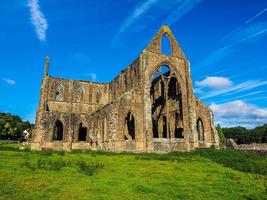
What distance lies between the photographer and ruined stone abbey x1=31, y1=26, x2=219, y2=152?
1081 inches

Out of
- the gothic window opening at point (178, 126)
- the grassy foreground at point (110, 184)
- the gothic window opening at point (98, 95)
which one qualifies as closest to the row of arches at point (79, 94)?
the gothic window opening at point (98, 95)

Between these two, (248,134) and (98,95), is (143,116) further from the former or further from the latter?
(248,134)

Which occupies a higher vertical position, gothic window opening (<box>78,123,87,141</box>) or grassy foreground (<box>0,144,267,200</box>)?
gothic window opening (<box>78,123,87,141</box>)

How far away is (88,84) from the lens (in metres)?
44.0

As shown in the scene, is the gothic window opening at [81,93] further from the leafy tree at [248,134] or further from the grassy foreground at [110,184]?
the leafy tree at [248,134]

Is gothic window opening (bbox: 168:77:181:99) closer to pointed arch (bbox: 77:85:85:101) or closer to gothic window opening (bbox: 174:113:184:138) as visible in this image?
gothic window opening (bbox: 174:113:184:138)

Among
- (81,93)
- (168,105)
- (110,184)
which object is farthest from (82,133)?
(110,184)

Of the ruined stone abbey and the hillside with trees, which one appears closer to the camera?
the ruined stone abbey

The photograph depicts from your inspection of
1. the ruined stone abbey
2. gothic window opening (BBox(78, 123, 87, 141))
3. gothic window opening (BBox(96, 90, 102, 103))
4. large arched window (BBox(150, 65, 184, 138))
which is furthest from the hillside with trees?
large arched window (BBox(150, 65, 184, 138))

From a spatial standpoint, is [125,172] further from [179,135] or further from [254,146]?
[254,146]

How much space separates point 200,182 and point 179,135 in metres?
22.3

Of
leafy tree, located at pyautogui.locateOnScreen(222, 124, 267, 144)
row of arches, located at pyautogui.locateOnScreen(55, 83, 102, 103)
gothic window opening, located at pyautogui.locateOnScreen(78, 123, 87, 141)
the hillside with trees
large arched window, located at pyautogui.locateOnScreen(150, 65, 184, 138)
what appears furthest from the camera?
leafy tree, located at pyautogui.locateOnScreen(222, 124, 267, 144)

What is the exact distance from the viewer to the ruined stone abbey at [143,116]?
27.5m

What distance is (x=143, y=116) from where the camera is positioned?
2834 cm
